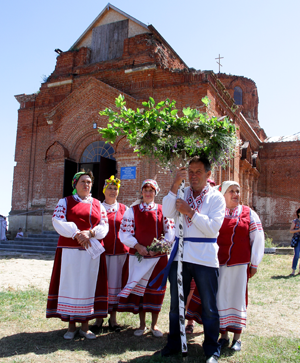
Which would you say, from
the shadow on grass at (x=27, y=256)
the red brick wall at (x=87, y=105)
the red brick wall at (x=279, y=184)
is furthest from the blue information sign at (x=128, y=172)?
the red brick wall at (x=279, y=184)

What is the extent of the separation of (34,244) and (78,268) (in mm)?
9332

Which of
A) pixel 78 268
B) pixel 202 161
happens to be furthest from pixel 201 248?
pixel 78 268

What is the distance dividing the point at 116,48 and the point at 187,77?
4502 millimetres

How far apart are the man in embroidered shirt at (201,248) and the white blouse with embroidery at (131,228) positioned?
3.13 ft

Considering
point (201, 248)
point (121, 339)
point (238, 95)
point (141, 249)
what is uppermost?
point (238, 95)

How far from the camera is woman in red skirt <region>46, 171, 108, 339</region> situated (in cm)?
421

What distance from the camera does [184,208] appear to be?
11.6ft

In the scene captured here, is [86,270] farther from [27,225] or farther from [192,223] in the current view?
[27,225]

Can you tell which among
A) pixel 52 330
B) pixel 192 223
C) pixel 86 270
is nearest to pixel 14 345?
pixel 52 330

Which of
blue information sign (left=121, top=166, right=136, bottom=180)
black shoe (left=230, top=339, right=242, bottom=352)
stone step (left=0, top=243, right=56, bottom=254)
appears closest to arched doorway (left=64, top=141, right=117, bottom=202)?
blue information sign (left=121, top=166, right=136, bottom=180)

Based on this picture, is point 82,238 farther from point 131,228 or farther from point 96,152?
point 96,152

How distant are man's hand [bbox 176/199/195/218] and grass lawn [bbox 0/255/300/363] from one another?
1.55 m

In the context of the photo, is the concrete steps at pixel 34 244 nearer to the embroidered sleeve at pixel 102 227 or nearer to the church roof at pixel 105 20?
the embroidered sleeve at pixel 102 227

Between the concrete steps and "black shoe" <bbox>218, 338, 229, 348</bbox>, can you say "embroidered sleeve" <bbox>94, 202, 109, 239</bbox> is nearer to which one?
"black shoe" <bbox>218, 338, 229, 348</bbox>
